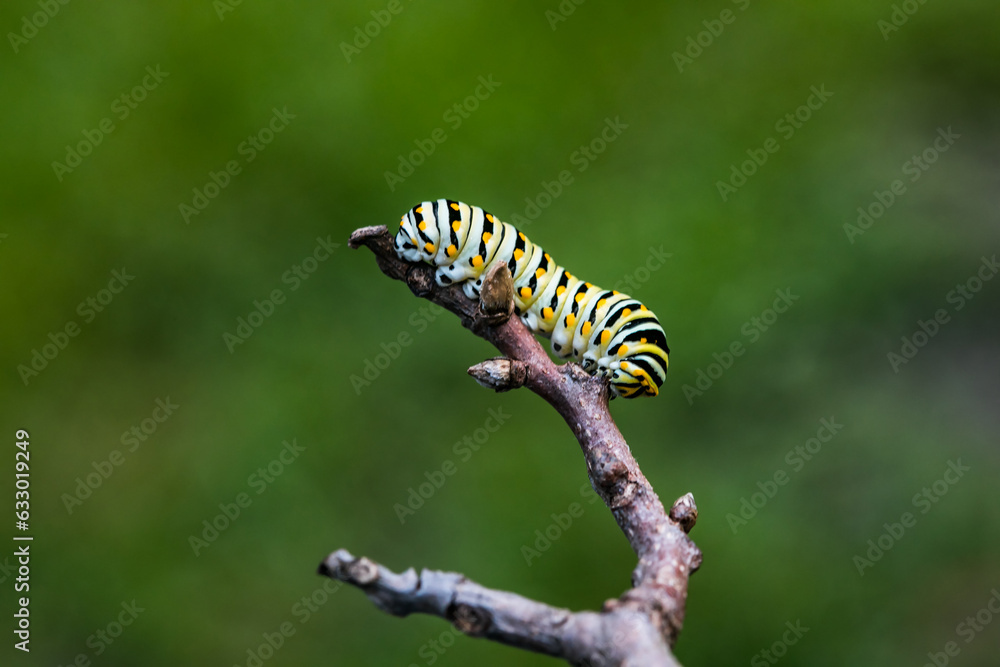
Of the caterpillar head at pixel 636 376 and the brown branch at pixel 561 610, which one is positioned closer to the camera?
the brown branch at pixel 561 610

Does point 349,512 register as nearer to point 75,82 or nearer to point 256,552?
point 256,552

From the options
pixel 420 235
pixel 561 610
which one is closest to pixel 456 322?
pixel 420 235

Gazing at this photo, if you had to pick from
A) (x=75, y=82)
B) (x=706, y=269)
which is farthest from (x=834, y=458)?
(x=75, y=82)

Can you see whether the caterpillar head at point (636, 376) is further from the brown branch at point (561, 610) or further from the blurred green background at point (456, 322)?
the blurred green background at point (456, 322)

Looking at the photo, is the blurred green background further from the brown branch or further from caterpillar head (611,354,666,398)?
the brown branch

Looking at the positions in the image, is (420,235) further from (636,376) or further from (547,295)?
(636,376)

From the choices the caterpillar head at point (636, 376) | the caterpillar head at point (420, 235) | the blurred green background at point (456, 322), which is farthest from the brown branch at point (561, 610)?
the blurred green background at point (456, 322)
